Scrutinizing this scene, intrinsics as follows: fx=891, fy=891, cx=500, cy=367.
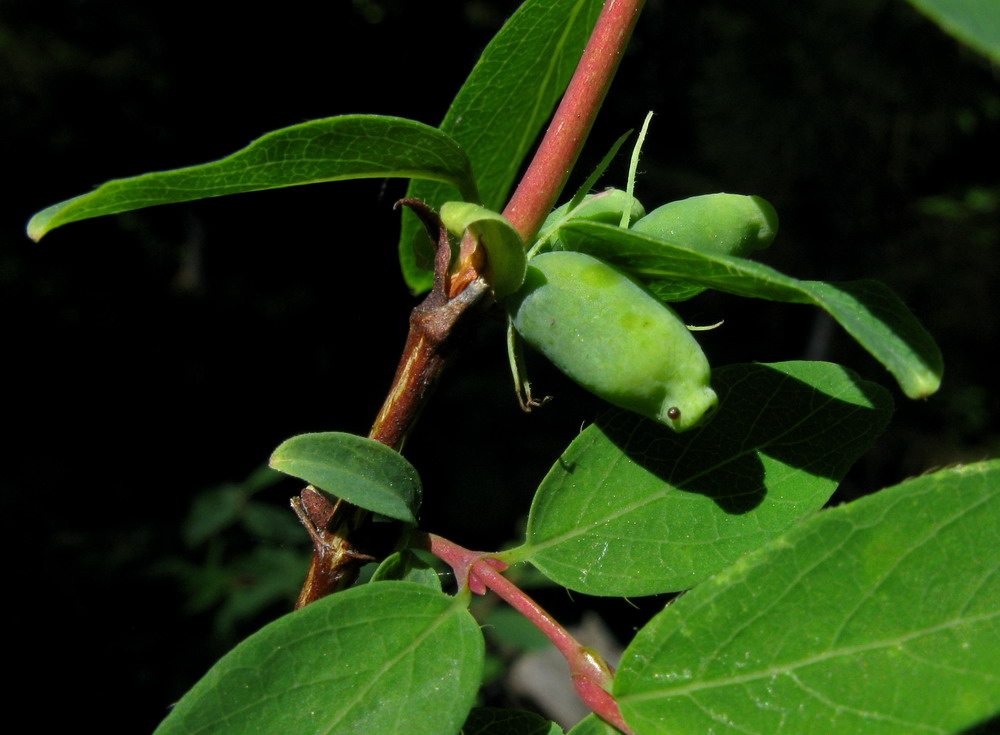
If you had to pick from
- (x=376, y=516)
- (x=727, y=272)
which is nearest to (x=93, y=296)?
(x=376, y=516)

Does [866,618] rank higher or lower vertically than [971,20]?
lower

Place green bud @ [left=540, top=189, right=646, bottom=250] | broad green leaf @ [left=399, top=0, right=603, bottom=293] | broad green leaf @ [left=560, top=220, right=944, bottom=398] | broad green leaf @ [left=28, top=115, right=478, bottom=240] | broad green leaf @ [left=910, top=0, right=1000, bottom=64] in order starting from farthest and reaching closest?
broad green leaf @ [left=399, top=0, right=603, bottom=293] → green bud @ [left=540, top=189, right=646, bottom=250] → broad green leaf @ [left=28, top=115, right=478, bottom=240] → broad green leaf @ [left=560, top=220, right=944, bottom=398] → broad green leaf @ [left=910, top=0, right=1000, bottom=64]

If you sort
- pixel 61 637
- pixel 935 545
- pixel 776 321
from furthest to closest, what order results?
pixel 776 321
pixel 61 637
pixel 935 545

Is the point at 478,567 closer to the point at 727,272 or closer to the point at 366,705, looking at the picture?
the point at 366,705

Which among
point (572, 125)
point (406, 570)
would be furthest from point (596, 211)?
point (406, 570)

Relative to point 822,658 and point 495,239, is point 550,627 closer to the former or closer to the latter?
point 822,658

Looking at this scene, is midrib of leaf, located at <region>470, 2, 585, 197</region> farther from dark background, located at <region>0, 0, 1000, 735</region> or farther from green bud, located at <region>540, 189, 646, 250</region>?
dark background, located at <region>0, 0, 1000, 735</region>

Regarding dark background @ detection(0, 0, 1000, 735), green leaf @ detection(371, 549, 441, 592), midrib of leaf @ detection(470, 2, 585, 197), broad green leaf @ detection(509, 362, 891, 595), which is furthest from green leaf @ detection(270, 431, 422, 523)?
dark background @ detection(0, 0, 1000, 735)
